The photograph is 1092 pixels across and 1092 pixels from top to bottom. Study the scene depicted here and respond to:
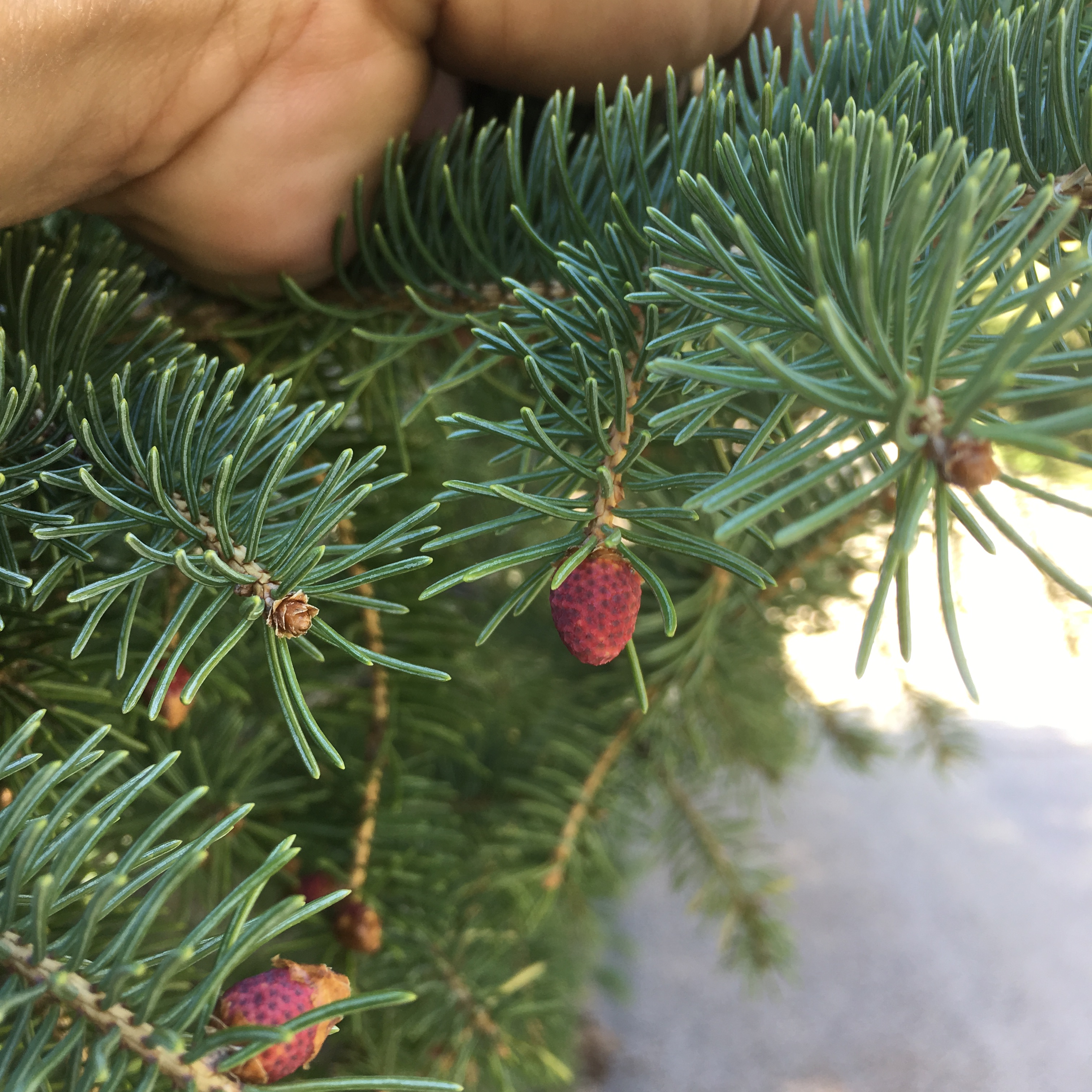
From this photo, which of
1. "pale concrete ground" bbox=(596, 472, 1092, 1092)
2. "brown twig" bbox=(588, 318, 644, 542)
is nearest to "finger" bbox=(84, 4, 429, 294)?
"brown twig" bbox=(588, 318, 644, 542)

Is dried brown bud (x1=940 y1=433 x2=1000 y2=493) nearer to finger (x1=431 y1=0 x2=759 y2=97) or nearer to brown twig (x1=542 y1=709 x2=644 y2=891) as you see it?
finger (x1=431 y1=0 x2=759 y2=97)

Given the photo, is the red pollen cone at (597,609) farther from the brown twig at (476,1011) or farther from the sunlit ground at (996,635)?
the brown twig at (476,1011)

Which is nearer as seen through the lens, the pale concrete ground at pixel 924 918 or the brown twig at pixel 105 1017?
the brown twig at pixel 105 1017

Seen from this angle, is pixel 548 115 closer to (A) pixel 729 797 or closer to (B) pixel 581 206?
(B) pixel 581 206

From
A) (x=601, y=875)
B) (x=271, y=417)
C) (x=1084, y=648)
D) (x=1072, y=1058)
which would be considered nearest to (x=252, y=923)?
(x=271, y=417)

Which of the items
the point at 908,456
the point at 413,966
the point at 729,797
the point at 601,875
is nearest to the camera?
the point at 908,456

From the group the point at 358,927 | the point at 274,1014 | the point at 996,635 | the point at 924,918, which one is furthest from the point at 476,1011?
the point at 924,918

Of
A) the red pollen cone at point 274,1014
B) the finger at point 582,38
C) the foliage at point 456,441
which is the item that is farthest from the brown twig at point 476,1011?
the finger at point 582,38
